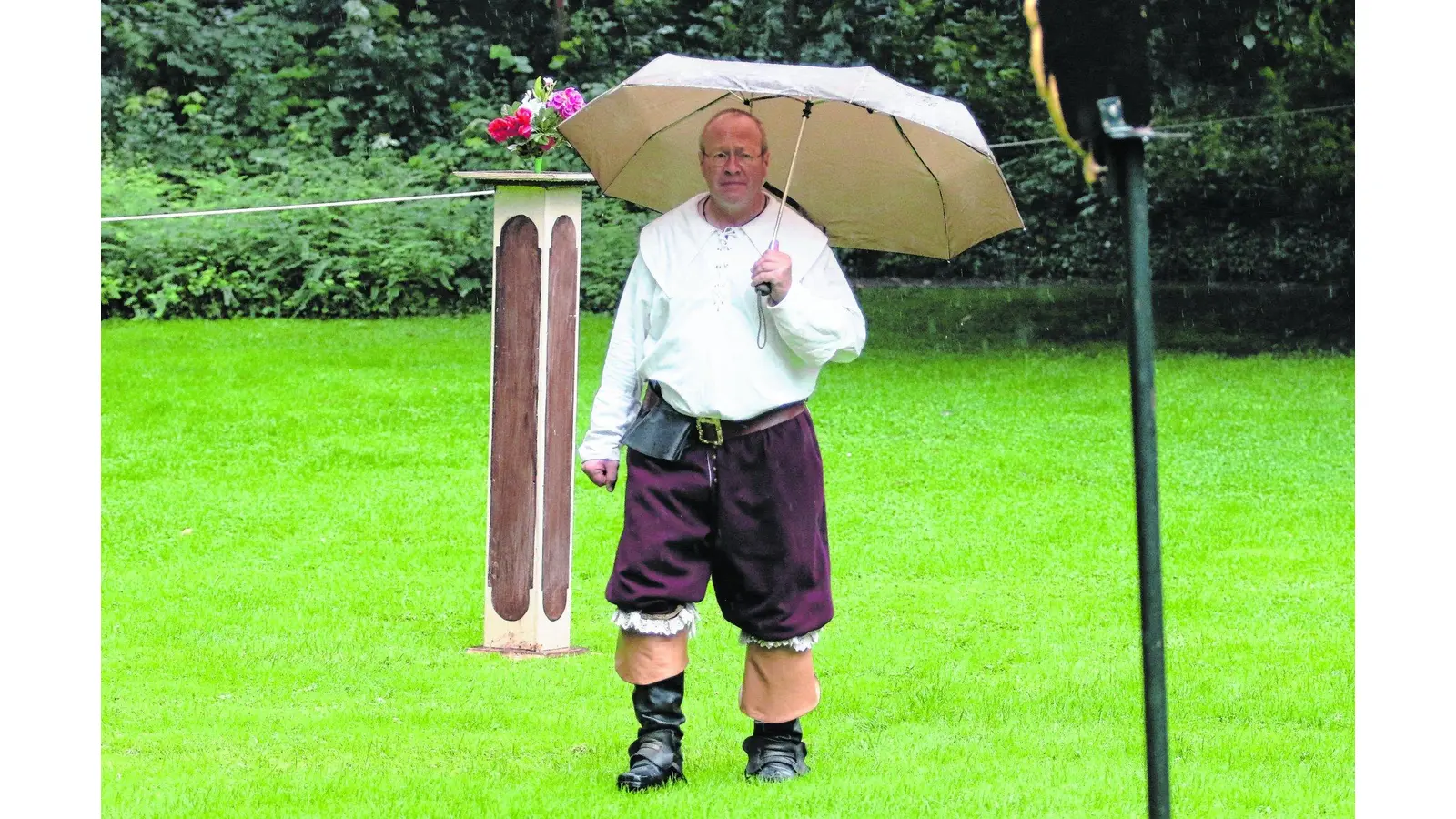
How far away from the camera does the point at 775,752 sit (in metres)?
4.79

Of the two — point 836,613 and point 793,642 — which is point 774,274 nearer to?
point 793,642

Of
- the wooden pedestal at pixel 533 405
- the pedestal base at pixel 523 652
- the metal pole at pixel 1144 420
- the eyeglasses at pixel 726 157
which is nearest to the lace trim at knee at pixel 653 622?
the eyeglasses at pixel 726 157

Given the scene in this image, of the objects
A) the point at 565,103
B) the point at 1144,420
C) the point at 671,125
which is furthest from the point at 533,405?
the point at 1144,420

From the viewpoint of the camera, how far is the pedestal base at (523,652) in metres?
6.26

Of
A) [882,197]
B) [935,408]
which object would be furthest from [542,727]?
[935,408]

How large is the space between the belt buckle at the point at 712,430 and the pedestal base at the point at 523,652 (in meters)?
1.88

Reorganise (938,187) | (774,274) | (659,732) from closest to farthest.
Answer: (774,274) → (659,732) → (938,187)

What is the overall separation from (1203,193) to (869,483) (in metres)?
7.25

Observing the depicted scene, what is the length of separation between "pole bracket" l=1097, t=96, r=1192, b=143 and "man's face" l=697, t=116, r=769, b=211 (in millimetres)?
2157

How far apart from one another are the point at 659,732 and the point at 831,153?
161 centimetres

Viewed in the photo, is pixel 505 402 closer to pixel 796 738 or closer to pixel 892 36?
pixel 796 738

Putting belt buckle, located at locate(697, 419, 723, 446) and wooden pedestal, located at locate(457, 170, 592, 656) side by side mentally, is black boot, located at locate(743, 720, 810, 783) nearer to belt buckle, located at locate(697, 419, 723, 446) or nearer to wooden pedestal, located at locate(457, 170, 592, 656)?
belt buckle, located at locate(697, 419, 723, 446)

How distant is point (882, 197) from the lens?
507 centimetres

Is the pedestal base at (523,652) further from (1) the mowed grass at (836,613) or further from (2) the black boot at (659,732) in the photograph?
(2) the black boot at (659,732)
